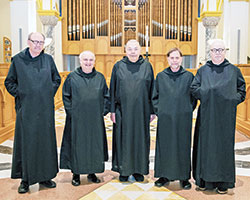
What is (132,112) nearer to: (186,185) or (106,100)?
(106,100)

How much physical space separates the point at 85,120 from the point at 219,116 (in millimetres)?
1461

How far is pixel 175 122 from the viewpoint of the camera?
3211 mm

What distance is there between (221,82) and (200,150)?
755mm

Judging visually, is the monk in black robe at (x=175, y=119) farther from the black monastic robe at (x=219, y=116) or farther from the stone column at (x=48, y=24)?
the stone column at (x=48, y=24)

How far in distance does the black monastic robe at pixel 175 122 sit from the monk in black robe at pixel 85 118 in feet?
2.27

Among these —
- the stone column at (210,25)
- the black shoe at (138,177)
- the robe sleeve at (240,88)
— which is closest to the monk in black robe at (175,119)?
the black shoe at (138,177)

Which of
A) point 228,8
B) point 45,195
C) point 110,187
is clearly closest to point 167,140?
point 110,187

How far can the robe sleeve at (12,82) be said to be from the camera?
3127 millimetres

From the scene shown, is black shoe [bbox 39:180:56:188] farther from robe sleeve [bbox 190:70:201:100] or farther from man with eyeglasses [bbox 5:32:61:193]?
robe sleeve [bbox 190:70:201:100]

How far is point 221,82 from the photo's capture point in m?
3.06

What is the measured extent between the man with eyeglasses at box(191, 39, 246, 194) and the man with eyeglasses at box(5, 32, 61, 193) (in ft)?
5.34

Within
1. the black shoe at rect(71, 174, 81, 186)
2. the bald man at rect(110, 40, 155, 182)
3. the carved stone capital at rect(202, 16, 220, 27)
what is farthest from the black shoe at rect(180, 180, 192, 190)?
the carved stone capital at rect(202, 16, 220, 27)

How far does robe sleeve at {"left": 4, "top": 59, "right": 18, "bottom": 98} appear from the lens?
3.13 meters

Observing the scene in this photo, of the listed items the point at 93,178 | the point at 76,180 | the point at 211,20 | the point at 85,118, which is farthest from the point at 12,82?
the point at 211,20
